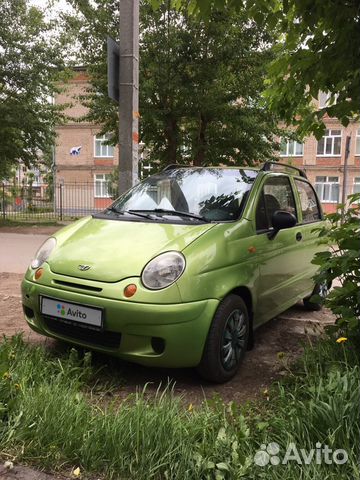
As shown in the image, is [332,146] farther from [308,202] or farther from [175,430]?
[175,430]

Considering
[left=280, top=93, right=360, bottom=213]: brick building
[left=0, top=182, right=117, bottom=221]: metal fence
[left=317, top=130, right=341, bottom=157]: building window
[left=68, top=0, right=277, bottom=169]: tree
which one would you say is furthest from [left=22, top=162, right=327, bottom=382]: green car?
[left=317, top=130, right=341, bottom=157]: building window

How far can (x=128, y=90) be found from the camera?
5.77 meters

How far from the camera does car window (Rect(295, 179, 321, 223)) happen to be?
5221 mm

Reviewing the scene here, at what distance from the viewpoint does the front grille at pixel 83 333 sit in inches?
123

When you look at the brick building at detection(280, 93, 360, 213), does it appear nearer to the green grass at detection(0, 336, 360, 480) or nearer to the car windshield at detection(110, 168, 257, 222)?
the car windshield at detection(110, 168, 257, 222)

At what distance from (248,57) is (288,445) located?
13.7m

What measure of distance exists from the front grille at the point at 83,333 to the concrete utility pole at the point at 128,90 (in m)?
2.76

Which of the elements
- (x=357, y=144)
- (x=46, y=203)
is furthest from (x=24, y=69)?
(x=357, y=144)

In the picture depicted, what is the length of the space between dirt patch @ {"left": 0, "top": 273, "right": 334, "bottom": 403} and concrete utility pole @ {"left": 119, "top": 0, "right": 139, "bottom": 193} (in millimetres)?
2189

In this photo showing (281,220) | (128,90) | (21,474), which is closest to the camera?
(21,474)

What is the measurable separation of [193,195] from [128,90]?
92.3 inches

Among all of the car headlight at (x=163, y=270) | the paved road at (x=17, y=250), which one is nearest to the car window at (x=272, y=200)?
the car headlight at (x=163, y=270)

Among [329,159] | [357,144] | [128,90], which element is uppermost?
[357,144]

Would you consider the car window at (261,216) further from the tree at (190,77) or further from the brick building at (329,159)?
the brick building at (329,159)
